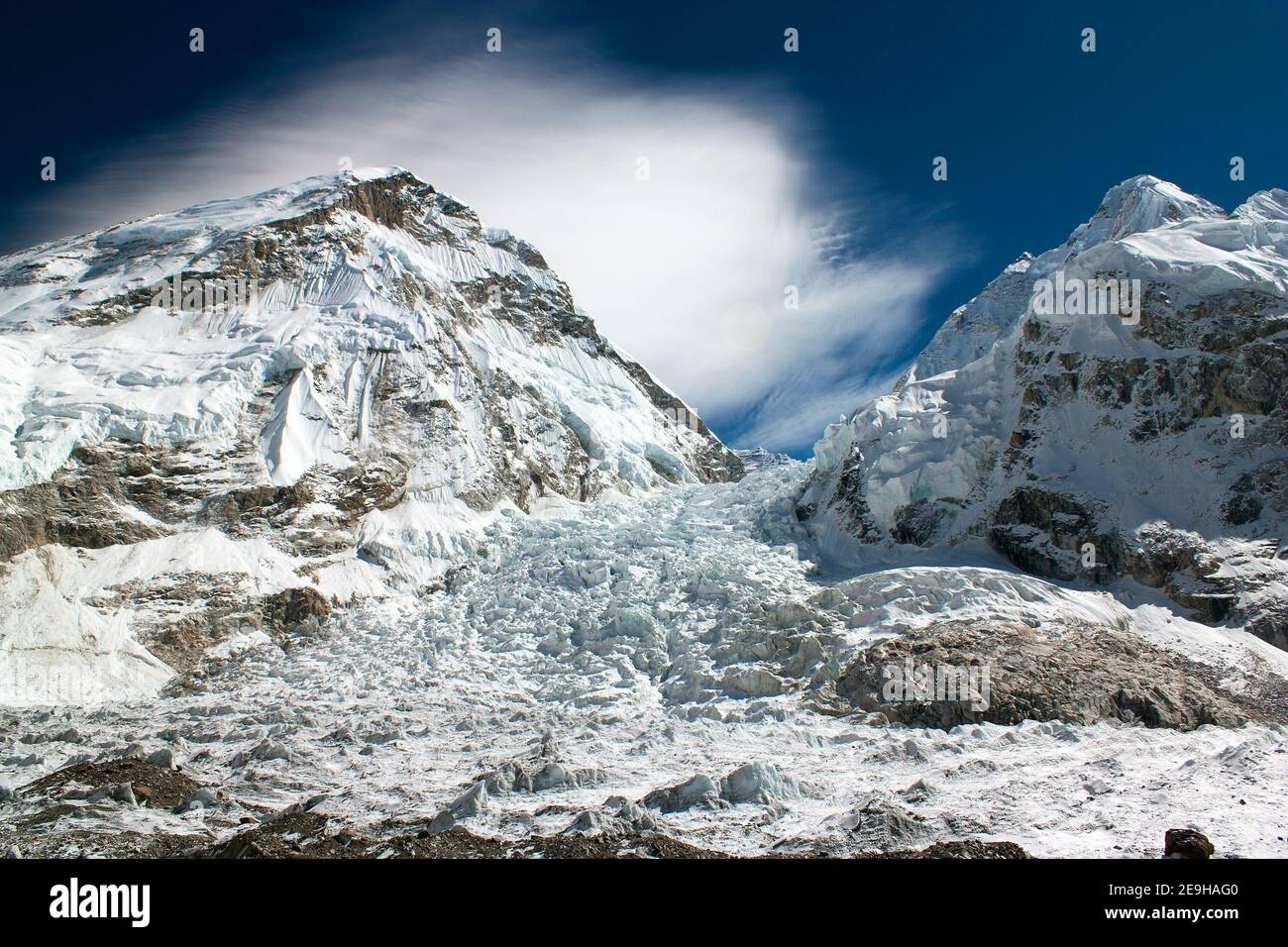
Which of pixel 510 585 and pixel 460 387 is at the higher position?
pixel 460 387

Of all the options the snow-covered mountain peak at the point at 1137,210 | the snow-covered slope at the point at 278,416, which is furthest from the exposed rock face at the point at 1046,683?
the snow-covered mountain peak at the point at 1137,210

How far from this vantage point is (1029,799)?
17531mm

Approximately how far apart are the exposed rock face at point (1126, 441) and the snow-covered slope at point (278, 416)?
766 inches

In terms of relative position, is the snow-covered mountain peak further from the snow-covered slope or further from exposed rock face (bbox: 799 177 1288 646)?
the snow-covered slope

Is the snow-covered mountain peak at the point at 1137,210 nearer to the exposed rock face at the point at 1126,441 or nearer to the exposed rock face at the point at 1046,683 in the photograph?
the exposed rock face at the point at 1126,441

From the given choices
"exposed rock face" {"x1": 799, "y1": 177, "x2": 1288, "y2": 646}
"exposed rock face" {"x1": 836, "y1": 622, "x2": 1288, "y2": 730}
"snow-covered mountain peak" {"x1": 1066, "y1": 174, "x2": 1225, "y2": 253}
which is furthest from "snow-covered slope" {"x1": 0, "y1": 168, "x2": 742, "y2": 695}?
"snow-covered mountain peak" {"x1": 1066, "y1": 174, "x2": 1225, "y2": 253}

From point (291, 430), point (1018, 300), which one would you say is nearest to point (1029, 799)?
point (291, 430)

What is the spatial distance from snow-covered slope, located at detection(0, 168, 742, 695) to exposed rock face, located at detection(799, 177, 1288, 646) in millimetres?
19469

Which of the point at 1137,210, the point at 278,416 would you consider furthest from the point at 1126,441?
the point at 278,416

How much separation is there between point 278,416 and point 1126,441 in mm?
37659

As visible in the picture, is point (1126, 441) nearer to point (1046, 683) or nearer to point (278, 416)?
point (1046, 683)
